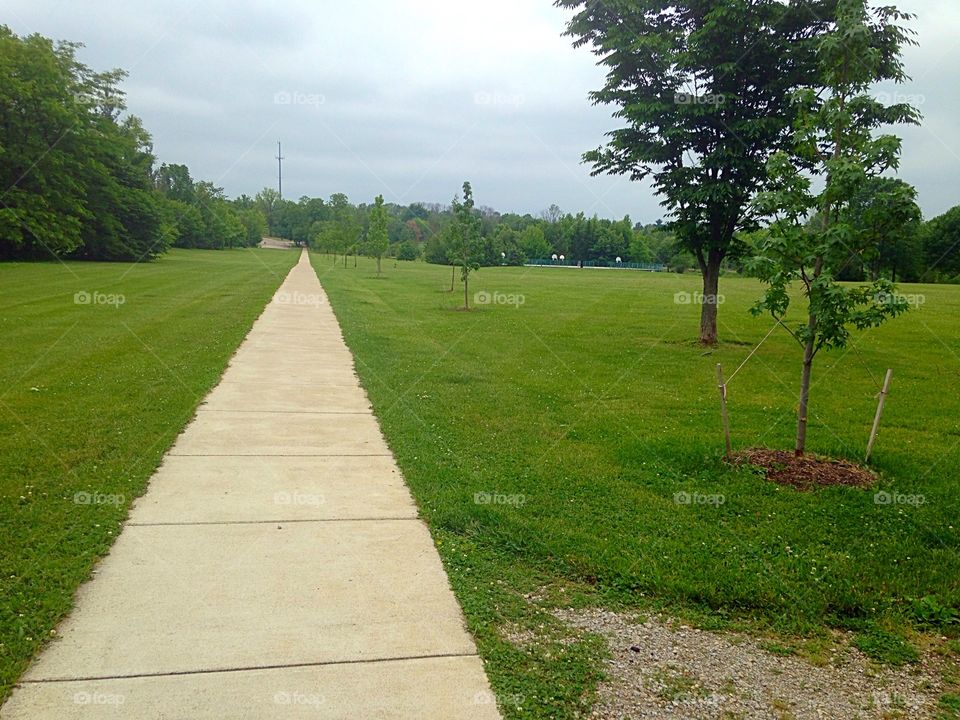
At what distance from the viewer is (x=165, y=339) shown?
14172 mm

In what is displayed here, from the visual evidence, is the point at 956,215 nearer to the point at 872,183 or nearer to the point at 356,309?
the point at 356,309

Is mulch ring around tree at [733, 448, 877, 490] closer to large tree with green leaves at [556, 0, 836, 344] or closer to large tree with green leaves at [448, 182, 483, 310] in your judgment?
large tree with green leaves at [556, 0, 836, 344]

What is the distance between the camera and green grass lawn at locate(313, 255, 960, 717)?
13.4 feet

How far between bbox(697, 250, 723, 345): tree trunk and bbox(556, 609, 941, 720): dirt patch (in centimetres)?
1253

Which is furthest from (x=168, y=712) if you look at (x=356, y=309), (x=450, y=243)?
(x=450, y=243)

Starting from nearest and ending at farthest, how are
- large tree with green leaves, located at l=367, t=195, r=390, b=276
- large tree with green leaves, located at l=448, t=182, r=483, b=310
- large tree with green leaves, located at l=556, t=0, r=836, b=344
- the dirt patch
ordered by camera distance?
the dirt patch
large tree with green leaves, located at l=556, t=0, r=836, b=344
large tree with green leaves, located at l=448, t=182, r=483, b=310
large tree with green leaves, located at l=367, t=195, r=390, b=276

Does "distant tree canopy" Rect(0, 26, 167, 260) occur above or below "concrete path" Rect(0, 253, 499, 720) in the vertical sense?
above

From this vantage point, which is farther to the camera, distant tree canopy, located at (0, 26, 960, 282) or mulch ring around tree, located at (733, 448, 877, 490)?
distant tree canopy, located at (0, 26, 960, 282)

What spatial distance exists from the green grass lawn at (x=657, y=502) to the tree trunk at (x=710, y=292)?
2575mm

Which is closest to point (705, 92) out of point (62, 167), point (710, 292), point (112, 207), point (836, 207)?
point (710, 292)

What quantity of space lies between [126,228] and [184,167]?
130 ft

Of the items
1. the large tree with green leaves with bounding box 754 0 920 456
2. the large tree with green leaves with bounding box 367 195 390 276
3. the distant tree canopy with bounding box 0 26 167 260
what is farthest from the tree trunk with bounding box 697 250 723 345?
the distant tree canopy with bounding box 0 26 167 260

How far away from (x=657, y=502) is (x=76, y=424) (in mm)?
6158

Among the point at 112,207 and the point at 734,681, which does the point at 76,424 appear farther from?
the point at 112,207
